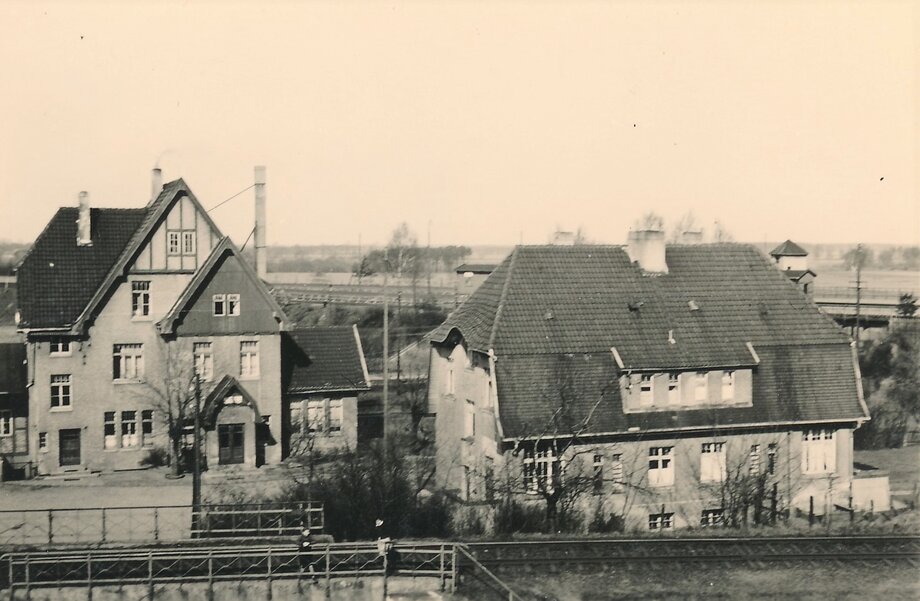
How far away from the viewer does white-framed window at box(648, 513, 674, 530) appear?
3534cm

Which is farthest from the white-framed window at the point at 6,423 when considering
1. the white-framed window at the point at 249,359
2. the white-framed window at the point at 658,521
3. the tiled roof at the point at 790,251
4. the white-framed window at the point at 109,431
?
the tiled roof at the point at 790,251

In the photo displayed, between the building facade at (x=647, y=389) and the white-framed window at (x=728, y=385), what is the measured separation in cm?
6

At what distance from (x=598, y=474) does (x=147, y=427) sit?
66.0 feet

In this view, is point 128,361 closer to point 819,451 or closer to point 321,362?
point 321,362

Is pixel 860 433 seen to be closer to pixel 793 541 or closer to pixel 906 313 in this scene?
pixel 906 313

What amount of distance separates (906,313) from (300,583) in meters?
62.9

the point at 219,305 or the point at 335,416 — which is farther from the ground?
the point at 219,305

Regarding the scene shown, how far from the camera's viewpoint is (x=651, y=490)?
35469mm

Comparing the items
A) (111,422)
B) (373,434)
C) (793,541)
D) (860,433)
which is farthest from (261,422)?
(860,433)

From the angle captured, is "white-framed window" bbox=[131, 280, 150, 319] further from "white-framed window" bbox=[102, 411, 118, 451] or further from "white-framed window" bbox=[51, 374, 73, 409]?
"white-framed window" bbox=[102, 411, 118, 451]

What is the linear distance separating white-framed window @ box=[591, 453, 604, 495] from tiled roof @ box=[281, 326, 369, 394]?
13.6 metres

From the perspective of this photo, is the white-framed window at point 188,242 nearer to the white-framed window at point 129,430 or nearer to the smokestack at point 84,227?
the smokestack at point 84,227

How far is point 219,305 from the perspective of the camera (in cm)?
4153

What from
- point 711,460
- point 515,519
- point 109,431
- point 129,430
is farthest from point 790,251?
point 109,431
